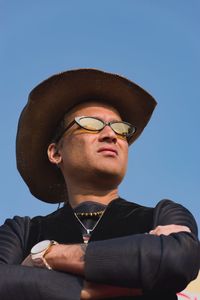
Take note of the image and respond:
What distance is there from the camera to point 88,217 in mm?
3930

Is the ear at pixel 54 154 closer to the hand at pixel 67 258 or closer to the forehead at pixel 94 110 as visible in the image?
the forehead at pixel 94 110

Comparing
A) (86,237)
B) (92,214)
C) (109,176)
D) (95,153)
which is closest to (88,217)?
(92,214)

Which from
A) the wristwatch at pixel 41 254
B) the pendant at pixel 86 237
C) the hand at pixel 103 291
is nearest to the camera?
the hand at pixel 103 291

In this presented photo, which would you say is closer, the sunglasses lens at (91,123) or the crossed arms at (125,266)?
the crossed arms at (125,266)

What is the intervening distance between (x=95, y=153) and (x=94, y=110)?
19.1 inches

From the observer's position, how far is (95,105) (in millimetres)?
4539

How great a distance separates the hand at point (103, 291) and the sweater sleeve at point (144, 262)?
0.22 ft

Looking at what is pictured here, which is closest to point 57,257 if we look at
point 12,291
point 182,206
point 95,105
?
point 12,291

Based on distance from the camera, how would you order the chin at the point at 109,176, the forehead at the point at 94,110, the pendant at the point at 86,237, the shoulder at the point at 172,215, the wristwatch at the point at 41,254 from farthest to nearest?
the forehead at the point at 94,110
the chin at the point at 109,176
the pendant at the point at 86,237
the shoulder at the point at 172,215
the wristwatch at the point at 41,254

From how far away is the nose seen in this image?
4.17 metres

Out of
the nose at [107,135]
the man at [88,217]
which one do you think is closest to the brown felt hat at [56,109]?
the man at [88,217]

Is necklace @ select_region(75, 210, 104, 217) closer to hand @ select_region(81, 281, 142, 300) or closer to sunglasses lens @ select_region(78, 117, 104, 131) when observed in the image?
sunglasses lens @ select_region(78, 117, 104, 131)

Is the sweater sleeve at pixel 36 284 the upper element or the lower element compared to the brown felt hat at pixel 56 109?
lower

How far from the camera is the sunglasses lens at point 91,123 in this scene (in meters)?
4.24
